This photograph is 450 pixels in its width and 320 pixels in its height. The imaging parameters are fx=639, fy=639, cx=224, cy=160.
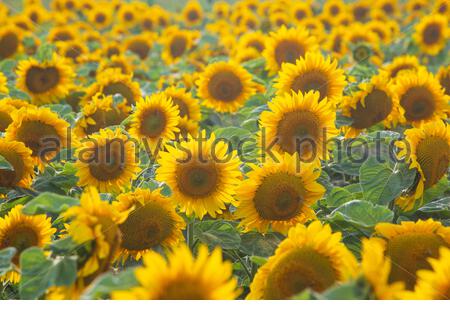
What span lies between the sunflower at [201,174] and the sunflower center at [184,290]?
2.65 feet

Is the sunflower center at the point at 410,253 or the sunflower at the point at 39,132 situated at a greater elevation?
the sunflower at the point at 39,132

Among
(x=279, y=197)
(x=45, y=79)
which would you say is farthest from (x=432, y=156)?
(x=45, y=79)

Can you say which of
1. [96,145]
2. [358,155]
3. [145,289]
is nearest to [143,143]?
[96,145]

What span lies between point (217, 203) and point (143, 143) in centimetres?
60

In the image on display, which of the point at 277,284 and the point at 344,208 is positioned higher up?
the point at 344,208

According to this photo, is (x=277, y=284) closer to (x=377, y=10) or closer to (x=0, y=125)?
(x=0, y=125)

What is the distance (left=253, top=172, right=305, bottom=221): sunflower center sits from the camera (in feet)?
6.33

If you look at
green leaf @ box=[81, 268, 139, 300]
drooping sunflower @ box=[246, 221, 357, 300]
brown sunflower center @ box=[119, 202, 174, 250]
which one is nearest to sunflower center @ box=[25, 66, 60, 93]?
brown sunflower center @ box=[119, 202, 174, 250]

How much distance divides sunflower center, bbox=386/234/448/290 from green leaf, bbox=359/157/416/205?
17.7 inches

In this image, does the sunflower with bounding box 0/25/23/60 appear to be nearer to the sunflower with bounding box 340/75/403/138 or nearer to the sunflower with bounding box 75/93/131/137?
the sunflower with bounding box 75/93/131/137

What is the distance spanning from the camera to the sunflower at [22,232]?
1.82 meters

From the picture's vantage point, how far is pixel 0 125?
2469 mm

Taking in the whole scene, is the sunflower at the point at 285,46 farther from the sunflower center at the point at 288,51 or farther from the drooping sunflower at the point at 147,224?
the drooping sunflower at the point at 147,224

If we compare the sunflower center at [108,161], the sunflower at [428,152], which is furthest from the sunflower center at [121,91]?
the sunflower at [428,152]
